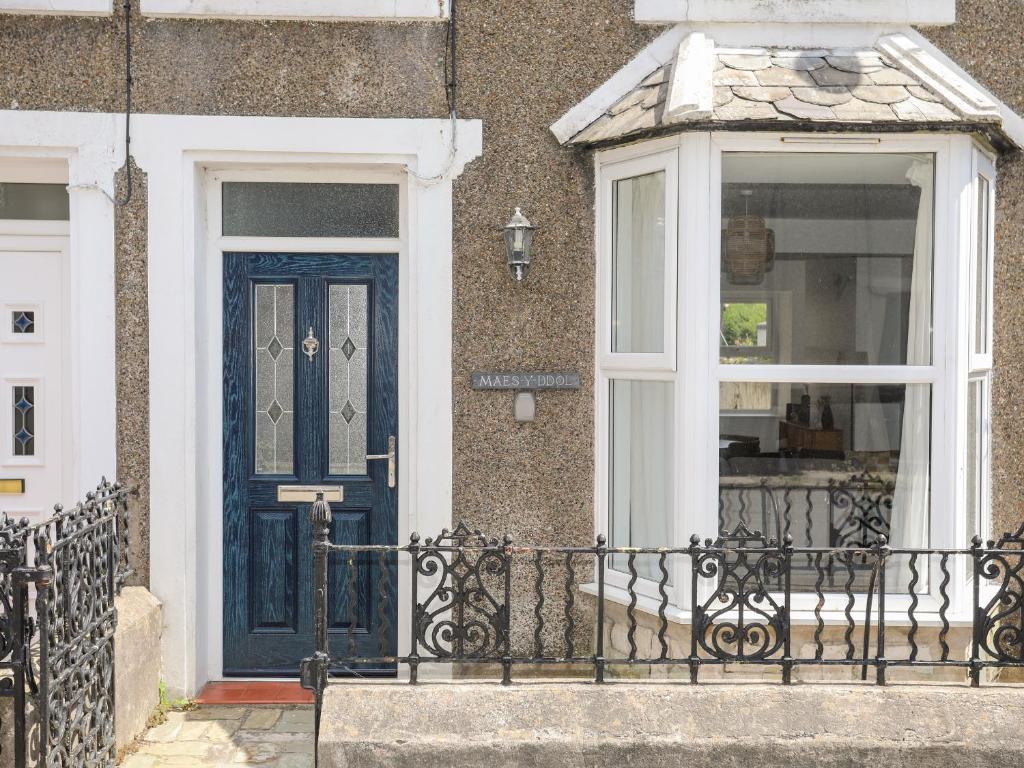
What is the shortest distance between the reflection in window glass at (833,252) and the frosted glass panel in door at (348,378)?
1.98 meters

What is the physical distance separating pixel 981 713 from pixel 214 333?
4064 millimetres

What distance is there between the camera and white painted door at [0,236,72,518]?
214 inches

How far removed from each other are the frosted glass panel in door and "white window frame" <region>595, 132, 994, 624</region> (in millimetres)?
1759

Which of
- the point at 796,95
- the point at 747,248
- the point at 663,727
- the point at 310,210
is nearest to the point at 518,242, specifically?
the point at 747,248

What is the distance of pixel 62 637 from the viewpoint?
12.8 feet

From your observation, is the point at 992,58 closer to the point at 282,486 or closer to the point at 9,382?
the point at 282,486

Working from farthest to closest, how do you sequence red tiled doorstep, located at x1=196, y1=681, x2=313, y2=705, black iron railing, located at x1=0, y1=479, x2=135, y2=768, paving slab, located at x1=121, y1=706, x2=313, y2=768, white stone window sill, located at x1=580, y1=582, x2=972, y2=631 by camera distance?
red tiled doorstep, located at x1=196, y1=681, x2=313, y2=705
white stone window sill, located at x1=580, y1=582, x2=972, y2=631
paving slab, located at x1=121, y1=706, x2=313, y2=768
black iron railing, located at x1=0, y1=479, x2=135, y2=768

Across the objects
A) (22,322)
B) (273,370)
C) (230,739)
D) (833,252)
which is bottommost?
(230,739)

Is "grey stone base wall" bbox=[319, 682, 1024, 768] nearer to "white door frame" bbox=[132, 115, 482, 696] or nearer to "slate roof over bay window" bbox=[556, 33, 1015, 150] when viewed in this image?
"white door frame" bbox=[132, 115, 482, 696]

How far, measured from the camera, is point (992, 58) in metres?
5.24

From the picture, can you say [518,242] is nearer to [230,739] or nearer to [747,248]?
[747,248]

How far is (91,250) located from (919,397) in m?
4.13

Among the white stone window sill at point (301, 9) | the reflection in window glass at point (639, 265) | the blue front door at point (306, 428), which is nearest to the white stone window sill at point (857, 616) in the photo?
the reflection in window glass at point (639, 265)

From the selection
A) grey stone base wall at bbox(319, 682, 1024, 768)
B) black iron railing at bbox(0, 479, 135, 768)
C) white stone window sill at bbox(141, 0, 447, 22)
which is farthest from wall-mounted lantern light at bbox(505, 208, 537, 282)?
black iron railing at bbox(0, 479, 135, 768)
